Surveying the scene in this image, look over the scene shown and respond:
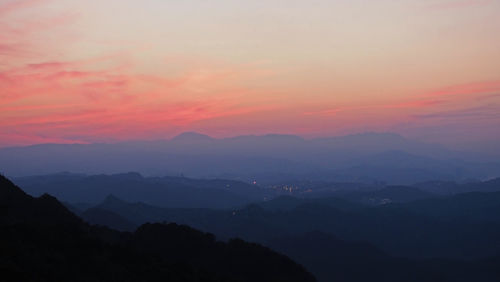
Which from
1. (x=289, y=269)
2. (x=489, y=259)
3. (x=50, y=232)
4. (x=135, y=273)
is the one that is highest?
(x=50, y=232)

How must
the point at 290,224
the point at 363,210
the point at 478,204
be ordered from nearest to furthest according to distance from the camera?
the point at 290,224 < the point at 363,210 < the point at 478,204

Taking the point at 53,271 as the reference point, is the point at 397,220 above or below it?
below

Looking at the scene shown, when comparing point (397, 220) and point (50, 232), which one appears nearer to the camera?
point (50, 232)

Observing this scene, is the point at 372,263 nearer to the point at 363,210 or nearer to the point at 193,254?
the point at 193,254

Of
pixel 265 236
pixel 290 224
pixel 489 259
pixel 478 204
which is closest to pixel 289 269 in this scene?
pixel 489 259

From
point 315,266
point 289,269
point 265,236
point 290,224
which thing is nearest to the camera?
point 289,269

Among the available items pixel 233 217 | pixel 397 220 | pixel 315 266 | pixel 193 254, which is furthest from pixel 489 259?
pixel 233 217
